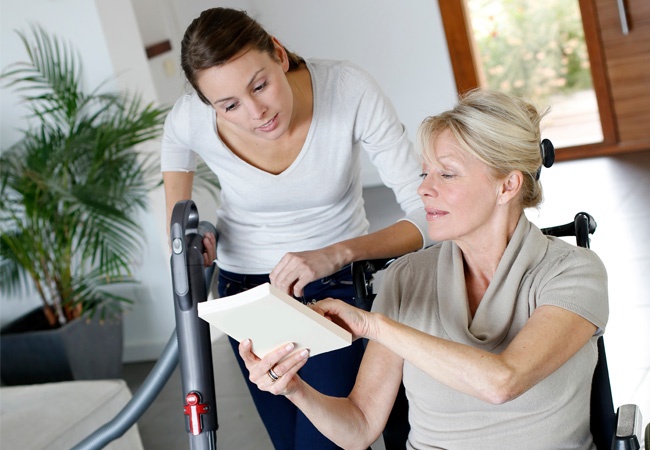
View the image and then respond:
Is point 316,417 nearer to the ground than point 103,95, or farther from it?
nearer to the ground

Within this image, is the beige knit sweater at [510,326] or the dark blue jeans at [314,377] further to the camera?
the dark blue jeans at [314,377]

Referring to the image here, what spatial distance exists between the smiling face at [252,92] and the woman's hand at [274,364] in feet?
1.73

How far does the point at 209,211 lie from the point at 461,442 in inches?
140

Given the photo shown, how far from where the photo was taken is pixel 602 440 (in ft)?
5.59

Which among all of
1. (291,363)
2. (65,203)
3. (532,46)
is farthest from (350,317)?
(532,46)

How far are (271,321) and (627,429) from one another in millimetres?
614

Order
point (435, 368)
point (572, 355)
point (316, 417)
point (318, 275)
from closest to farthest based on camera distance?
point (435, 368) < point (572, 355) < point (316, 417) < point (318, 275)

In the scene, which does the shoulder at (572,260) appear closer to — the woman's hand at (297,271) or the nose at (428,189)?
the nose at (428,189)

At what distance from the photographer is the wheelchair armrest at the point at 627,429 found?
1.47m

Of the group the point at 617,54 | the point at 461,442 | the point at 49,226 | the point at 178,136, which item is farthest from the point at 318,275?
the point at 617,54

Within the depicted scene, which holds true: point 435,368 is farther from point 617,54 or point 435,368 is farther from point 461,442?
point 617,54

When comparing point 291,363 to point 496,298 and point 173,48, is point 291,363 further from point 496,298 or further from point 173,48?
point 173,48

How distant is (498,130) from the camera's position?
Answer: 162 centimetres

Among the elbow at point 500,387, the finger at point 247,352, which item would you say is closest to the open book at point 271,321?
the finger at point 247,352
